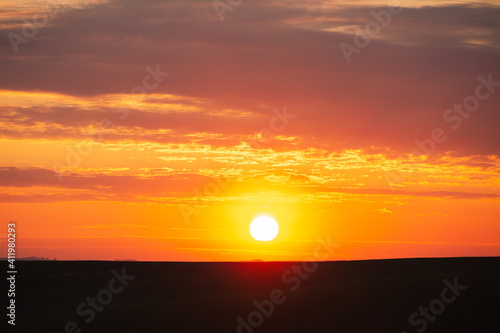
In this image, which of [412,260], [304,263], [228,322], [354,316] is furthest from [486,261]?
[228,322]

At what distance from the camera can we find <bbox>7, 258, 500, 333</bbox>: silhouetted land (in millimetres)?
41031

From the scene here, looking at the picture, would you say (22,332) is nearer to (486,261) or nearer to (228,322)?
(228,322)

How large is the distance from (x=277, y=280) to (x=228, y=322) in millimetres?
20160

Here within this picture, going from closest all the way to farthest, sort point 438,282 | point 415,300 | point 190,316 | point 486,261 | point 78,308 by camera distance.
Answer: point 190,316, point 78,308, point 415,300, point 438,282, point 486,261

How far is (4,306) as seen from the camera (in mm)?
46906

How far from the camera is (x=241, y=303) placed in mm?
45781

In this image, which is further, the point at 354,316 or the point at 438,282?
the point at 438,282

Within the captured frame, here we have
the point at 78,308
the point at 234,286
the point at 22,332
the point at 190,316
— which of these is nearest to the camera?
the point at 22,332

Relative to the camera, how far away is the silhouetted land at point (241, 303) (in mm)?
41031

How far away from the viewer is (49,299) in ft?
160

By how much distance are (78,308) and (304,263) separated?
37405 mm

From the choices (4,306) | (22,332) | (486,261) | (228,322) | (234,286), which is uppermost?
(486,261)

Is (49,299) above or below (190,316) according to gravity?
above

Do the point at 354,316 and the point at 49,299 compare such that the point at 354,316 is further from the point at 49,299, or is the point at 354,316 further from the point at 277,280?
the point at 49,299
